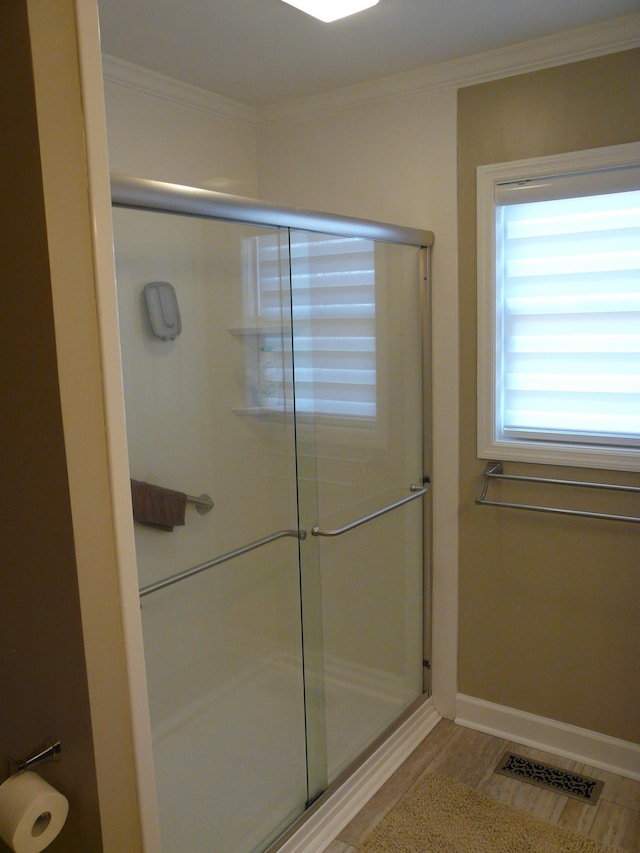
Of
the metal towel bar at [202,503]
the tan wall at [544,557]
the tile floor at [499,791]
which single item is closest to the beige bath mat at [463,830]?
the tile floor at [499,791]

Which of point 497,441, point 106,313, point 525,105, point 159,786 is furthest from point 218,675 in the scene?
point 525,105

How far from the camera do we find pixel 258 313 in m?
1.89

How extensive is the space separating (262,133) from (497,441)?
5.17ft

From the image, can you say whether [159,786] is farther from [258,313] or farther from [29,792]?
[258,313]

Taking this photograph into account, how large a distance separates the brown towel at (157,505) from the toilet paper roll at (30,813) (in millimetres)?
694

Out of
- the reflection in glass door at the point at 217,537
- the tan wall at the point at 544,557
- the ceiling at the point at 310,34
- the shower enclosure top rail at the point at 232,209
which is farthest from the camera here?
the tan wall at the point at 544,557

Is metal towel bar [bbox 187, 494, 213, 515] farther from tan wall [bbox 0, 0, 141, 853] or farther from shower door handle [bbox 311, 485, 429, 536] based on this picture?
tan wall [bbox 0, 0, 141, 853]

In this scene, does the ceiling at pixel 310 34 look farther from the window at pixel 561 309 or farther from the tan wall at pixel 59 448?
the tan wall at pixel 59 448

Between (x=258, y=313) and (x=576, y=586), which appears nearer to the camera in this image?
(x=258, y=313)

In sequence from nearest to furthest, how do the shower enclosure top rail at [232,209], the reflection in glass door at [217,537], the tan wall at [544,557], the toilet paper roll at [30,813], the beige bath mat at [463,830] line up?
the toilet paper roll at [30,813]
the shower enclosure top rail at [232,209]
the reflection in glass door at [217,537]
the beige bath mat at [463,830]
the tan wall at [544,557]

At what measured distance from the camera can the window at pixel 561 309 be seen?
2.09 meters

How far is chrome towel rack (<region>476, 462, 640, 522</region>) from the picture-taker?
2.13 metres

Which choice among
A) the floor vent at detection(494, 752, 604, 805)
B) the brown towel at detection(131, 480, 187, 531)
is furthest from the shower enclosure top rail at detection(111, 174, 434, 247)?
the floor vent at detection(494, 752, 604, 805)

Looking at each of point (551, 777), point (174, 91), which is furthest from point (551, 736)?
point (174, 91)
